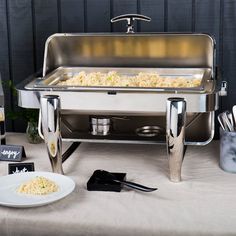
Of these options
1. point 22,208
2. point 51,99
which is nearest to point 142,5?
point 51,99

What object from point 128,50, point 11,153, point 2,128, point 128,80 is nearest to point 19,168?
point 11,153

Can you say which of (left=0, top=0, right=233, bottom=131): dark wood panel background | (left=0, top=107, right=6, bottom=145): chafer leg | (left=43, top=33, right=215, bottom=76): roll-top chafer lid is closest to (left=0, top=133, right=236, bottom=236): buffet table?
(left=0, top=107, right=6, bottom=145): chafer leg

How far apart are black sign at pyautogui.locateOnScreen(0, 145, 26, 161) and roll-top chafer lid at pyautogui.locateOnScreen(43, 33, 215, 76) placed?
0.24 metres

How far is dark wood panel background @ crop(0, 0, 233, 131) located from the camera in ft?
5.90

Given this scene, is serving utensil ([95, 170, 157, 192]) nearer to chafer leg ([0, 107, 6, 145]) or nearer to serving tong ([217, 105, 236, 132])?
serving tong ([217, 105, 236, 132])

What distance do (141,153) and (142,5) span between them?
47 centimetres

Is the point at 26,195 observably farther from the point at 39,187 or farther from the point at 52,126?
the point at 52,126

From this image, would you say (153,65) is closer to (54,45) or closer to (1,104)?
(54,45)

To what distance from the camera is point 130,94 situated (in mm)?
1445

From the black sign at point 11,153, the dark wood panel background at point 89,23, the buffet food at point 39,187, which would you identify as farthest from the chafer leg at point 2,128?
the buffet food at point 39,187

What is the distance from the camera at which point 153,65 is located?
5.79 ft

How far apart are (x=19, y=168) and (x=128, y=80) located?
379 millimetres

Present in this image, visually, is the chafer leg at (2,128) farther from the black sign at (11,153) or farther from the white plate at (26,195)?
the white plate at (26,195)

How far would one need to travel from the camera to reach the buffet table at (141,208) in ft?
4.01
